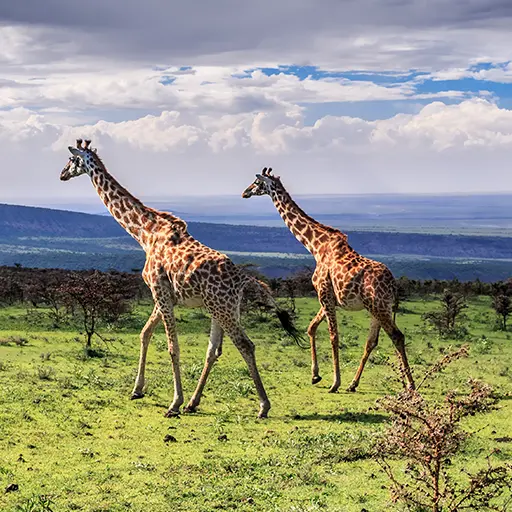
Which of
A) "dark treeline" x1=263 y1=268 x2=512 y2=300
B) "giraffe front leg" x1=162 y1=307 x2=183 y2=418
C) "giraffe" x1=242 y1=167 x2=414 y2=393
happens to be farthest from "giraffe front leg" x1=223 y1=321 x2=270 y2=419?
"dark treeline" x1=263 y1=268 x2=512 y2=300

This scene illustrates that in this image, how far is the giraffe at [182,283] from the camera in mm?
13609

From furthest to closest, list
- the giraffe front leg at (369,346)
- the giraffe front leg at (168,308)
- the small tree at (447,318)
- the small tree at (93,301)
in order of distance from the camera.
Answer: the small tree at (447,318), the small tree at (93,301), the giraffe front leg at (369,346), the giraffe front leg at (168,308)

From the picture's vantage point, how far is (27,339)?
2334cm

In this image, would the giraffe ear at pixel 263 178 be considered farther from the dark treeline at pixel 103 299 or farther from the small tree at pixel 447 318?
the small tree at pixel 447 318

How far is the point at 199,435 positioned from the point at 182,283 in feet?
9.56

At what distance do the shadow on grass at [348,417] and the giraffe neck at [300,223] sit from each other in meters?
4.44

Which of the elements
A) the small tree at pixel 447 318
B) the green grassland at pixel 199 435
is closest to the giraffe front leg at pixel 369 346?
the green grassland at pixel 199 435

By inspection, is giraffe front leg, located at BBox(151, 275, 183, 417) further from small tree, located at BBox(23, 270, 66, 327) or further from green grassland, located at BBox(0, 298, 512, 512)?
small tree, located at BBox(23, 270, 66, 327)

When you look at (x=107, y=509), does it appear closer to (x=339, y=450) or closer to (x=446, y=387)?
(x=339, y=450)

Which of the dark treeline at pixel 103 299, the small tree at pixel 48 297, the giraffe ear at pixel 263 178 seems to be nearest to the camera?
the giraffe ear at pixel 263 178

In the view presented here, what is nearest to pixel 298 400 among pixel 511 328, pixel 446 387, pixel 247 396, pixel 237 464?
pixel 247 396

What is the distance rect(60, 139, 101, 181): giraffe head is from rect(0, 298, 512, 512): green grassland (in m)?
4.21

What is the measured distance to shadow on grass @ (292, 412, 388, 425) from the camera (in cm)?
1325

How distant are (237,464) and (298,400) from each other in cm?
504
